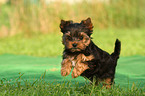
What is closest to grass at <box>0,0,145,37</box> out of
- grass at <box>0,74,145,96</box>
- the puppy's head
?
grass at <box>0,74,145,96</box>

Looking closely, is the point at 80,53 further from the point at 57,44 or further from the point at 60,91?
the point at 57,44

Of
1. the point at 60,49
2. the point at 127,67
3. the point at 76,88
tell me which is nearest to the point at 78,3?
the point at 60,49

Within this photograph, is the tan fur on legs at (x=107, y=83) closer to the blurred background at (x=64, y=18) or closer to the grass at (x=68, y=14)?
the blurred background at (x=64, y=18)

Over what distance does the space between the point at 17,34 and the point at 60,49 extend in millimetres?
5771

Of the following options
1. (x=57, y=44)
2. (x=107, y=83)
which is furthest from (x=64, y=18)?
(x=107, y=83)

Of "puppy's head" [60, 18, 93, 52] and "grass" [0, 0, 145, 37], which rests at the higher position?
"grass" [0, 0, 145, 37]

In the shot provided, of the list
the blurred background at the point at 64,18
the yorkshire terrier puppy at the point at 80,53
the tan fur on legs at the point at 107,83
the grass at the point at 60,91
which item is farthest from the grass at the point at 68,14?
the yorkshire terrier puppy at the point at 80,53

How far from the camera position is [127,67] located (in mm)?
8234

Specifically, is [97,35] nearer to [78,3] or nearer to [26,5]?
[78,3]

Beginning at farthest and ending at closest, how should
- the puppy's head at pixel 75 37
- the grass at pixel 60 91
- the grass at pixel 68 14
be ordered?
the grass at pixel 68 14 < the grass at pixel 60 91 < the puppy's head at pixel 75 37

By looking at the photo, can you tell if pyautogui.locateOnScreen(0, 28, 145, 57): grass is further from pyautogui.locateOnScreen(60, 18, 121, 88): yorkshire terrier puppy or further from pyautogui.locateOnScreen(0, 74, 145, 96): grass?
pyautogui.locateOnScreen(60, 18, 121, 88): yorkshire terrier puppy

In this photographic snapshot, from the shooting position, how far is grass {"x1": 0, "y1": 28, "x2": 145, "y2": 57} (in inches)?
470

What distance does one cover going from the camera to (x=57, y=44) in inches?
539

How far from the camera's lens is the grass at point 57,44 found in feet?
39.1
